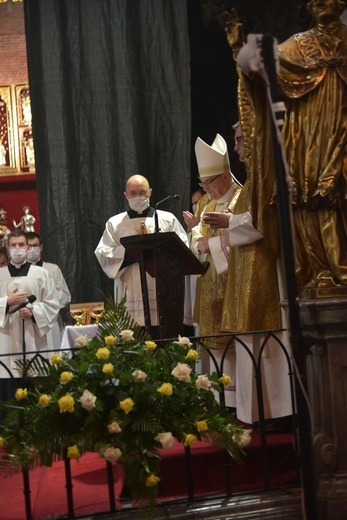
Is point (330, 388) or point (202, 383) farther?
Answer: point (330, 388)

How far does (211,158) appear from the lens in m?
6.02

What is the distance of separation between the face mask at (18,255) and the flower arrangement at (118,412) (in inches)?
175

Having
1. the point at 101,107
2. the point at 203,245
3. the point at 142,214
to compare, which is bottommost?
the point at 203,245

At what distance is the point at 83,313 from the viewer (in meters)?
8.31

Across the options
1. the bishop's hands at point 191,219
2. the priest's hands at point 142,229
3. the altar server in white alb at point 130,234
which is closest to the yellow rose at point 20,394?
the bishop's hands at point 191,219

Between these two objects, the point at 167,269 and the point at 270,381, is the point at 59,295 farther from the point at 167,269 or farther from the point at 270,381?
the point at 270,381

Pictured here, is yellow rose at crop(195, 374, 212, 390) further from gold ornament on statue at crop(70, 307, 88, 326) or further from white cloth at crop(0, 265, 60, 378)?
white cloth at crop(0, 265, 60, 378)

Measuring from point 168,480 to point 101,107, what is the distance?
5.63 metres

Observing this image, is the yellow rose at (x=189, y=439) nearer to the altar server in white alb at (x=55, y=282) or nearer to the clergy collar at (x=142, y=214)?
the clergy collar at (x=142, y=214)

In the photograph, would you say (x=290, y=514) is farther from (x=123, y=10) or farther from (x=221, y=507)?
(x=123, y=10)

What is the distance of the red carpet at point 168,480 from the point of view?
421 centimetres

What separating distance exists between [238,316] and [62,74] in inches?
201

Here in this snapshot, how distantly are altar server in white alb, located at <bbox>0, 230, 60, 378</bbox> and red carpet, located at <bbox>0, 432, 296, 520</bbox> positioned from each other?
3450 mm

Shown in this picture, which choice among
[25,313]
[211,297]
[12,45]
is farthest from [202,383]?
[12,45]
